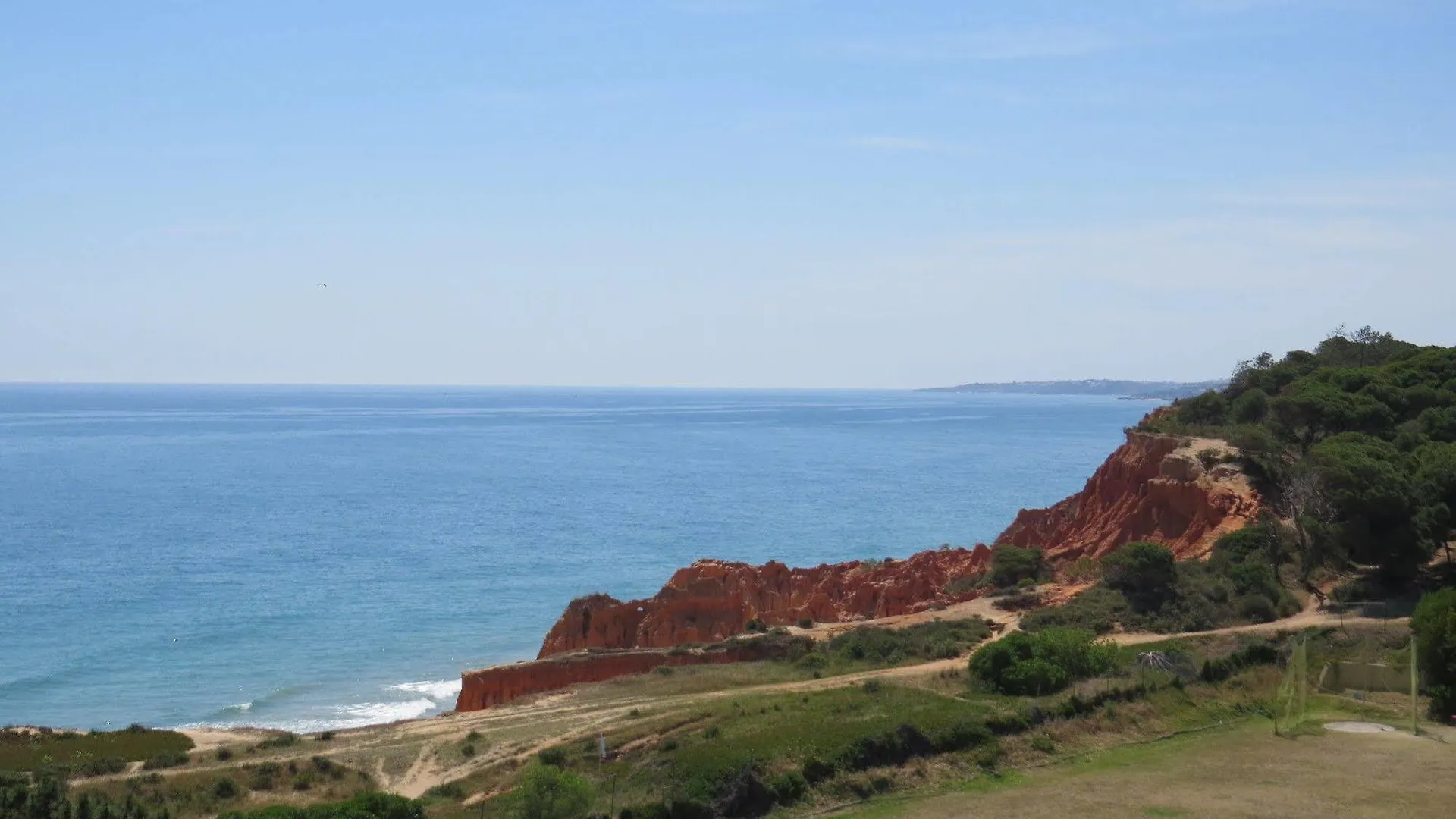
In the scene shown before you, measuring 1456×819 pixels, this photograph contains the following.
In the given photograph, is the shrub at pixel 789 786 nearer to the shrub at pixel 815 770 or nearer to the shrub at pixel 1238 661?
the shrub at pixel 815 770

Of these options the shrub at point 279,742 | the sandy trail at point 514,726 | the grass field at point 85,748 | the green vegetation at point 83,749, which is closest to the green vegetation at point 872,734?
the sandy trail at point 514,726

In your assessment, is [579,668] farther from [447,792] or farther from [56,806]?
[56,806]

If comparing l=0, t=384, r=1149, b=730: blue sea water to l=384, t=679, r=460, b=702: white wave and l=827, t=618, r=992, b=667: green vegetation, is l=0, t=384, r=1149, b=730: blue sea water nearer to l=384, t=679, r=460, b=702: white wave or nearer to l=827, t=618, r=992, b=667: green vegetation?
l=384, t=679, r=460, b=702: white wave

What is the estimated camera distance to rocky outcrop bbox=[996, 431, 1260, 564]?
42406 millimetres

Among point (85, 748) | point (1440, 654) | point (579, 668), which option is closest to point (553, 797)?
point (85, 748)

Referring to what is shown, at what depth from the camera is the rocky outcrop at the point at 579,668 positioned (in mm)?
34969

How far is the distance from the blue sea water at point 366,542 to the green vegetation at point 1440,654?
2786 cm

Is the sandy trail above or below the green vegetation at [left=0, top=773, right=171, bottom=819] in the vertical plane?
below

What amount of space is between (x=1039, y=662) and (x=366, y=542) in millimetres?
58952

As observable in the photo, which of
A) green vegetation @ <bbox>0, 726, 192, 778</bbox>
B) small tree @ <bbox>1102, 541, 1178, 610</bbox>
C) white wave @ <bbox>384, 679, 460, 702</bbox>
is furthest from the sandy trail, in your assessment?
white wave @ <bbox>384, 679, 460, 702</bbox>

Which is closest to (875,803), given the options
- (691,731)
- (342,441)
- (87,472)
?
(691,731)

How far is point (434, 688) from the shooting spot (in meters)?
42.8

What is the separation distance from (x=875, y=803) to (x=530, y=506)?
3059 inches

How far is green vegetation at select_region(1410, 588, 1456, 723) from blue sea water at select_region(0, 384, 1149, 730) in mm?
27860
